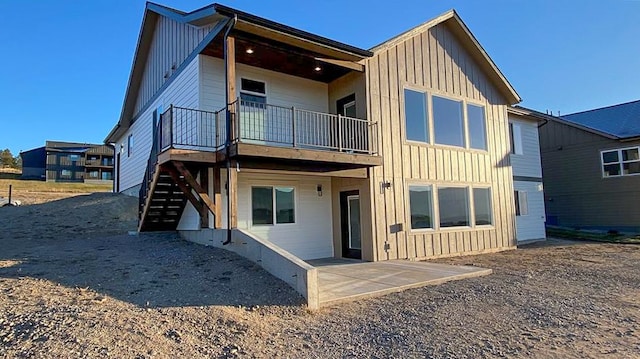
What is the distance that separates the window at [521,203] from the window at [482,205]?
329 centimetres

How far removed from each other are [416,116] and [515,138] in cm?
715

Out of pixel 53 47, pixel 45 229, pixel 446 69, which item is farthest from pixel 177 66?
pixel 53 47

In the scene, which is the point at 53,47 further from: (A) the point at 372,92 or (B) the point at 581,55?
(B) the point at 581,55

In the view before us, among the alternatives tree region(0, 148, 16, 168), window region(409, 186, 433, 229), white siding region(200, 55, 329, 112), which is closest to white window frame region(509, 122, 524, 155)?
window region(409, 186, 433, 229)

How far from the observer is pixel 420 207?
12.5m

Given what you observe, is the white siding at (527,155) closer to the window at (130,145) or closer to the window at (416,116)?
the window at (416,116)

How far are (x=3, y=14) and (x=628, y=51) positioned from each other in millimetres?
23242

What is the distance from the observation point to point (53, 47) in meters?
18.9

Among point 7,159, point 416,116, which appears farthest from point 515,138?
point 7,159

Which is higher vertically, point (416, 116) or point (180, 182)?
point (416, 116)

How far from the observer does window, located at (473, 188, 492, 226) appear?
14000 mm

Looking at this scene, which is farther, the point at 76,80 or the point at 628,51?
the point at 76,80

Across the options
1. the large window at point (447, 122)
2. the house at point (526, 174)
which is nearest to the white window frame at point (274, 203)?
the large window at point (447, 122)

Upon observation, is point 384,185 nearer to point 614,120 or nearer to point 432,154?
point 432,154
